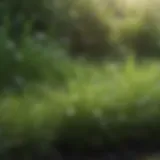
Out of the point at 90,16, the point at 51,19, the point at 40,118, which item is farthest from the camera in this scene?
the point at 90,16

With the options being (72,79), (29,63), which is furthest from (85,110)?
(29,63)

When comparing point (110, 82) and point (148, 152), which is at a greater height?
point (110, 82)

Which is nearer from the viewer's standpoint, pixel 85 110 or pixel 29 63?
pixel 85 110

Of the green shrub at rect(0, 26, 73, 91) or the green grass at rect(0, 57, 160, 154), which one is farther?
the green shrub at rect(0, 26, 73, 91)

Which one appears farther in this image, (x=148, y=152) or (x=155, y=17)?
(x=155, y=17)

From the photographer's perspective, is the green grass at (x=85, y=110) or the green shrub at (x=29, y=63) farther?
Answer: the green shrub at (x=29, y=63)

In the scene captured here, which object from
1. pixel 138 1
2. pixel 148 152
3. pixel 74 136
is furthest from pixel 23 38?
pixel 138 1

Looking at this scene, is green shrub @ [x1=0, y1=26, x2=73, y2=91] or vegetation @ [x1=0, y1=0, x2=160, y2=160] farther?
green shrub @ [x1=0, y1=26, x2=73, y2=91]

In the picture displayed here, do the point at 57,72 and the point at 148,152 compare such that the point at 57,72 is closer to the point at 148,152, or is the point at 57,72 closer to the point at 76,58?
the point at 76,58

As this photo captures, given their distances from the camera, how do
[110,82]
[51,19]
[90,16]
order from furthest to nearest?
[90,16] < [51,19] < [110,82]

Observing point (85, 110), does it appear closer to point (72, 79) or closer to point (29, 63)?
point (72, 79)

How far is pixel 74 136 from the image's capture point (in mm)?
1668

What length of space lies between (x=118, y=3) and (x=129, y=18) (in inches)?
4.8

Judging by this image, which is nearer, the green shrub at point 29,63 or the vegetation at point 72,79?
the vegetation at point 72,79
